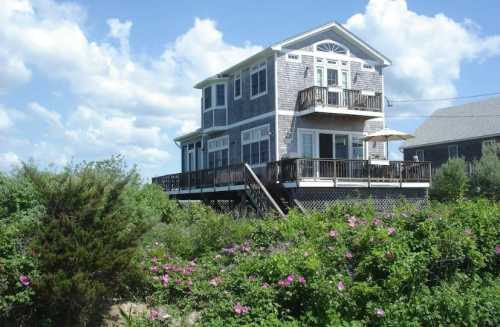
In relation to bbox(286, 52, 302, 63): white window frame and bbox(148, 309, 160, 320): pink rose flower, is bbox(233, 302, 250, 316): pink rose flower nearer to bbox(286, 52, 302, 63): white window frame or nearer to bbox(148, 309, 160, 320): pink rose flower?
bbox(148, 309, 160, 320): pink rose flower

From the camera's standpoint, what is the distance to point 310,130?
2469cm

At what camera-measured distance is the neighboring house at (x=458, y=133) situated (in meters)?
40.1

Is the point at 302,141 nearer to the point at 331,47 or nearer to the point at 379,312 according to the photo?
the point at 331,47

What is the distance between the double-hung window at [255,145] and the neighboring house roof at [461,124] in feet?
68.1

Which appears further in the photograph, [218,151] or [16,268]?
[218,151]

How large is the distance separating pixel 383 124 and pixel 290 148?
4888 mm

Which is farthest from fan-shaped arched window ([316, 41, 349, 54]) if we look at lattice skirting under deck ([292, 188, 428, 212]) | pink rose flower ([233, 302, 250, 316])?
pink rose flower ([233, 302, 250, 316])

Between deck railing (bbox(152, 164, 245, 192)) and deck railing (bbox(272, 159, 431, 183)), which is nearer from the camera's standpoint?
deck railing (bbox(272, 159, 431, 183))

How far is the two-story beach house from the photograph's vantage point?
21531 mm

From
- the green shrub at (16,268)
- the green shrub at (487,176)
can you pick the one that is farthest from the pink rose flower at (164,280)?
the green shrub at (487,176)

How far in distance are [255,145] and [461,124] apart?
23942 millimetres

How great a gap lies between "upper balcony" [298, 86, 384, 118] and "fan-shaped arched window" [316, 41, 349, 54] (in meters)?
2.18

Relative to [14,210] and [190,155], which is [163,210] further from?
[190,155]

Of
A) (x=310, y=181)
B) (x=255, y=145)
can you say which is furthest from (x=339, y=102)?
(x=310, y=181)
